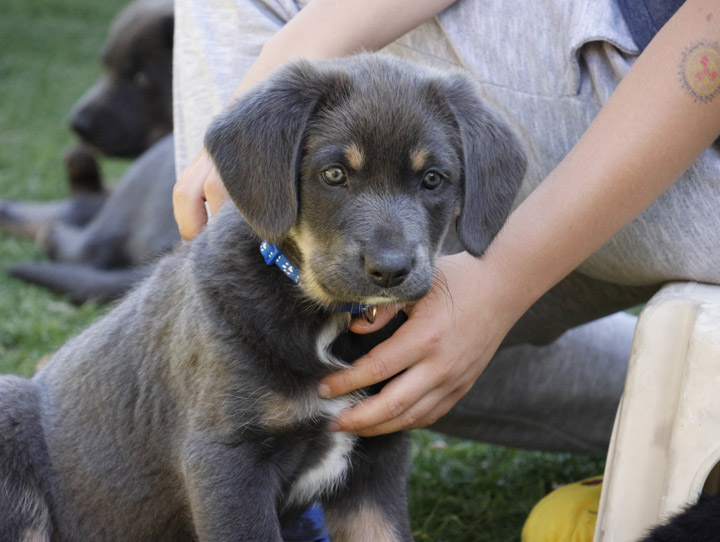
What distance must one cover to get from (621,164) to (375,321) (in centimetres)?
75

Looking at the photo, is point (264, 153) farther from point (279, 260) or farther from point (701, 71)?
point (701, 71)

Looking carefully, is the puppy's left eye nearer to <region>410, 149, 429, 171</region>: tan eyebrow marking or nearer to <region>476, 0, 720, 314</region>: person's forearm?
<region>410, 149, 429, 171</region>: tan eyebrow marking

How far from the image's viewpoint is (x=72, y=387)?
262 centimetres

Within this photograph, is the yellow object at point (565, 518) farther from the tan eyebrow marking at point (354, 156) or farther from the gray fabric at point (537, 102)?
the tan eyebrow marking at point (354, 156)

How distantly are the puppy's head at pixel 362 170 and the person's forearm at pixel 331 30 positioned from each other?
0.99 ft

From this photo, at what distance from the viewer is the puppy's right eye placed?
7.10 ft

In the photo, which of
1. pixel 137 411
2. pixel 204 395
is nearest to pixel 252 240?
pixel 204 395

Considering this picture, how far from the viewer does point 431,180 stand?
225cm

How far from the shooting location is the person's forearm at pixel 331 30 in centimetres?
257

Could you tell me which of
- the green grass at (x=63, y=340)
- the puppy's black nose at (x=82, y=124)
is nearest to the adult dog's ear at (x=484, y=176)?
the green grass at (x=63, y=340)

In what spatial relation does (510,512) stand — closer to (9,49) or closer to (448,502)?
(448,502)

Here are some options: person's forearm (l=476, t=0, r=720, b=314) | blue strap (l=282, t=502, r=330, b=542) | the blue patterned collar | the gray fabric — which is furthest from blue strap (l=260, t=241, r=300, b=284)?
blue strap (l=282, t=502, r=330, b=542)

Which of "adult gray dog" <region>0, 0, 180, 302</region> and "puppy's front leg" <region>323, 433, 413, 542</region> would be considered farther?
"adult gray dog" <region>0, 0, 180, 302</region>

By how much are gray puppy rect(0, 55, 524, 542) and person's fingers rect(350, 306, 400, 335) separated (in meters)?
0.03
